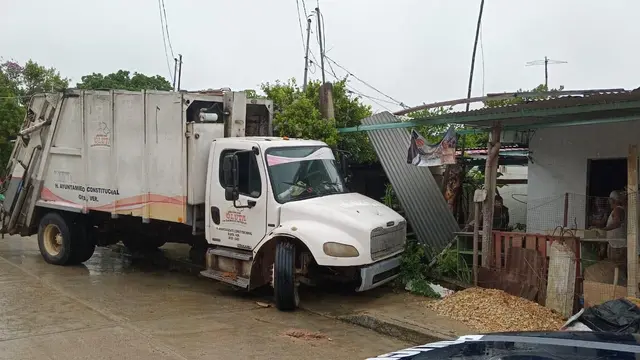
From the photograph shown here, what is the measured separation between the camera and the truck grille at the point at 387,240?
738 centimetres

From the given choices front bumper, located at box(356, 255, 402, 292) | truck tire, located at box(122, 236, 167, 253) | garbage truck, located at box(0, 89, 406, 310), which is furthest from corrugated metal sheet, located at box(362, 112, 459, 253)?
truck tire, located at box(122, 236, 167, 253)

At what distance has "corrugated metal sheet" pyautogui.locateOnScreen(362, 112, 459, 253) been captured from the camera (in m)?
9.45

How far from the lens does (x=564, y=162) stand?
29.9 ft

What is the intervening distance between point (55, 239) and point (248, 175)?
4.77 m

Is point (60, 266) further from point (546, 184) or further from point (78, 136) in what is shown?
point (546, 184)

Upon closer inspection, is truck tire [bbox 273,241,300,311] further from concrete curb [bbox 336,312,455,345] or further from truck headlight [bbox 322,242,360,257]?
concrete curb [bbox 336,312,455,345]

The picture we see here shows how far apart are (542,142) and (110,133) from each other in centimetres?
701

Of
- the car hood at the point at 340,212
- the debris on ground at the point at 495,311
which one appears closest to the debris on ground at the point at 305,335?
the car hood at the point at 340,212

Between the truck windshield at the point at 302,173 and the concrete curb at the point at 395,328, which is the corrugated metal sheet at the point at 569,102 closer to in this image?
the truck windshield at the point at 302,173

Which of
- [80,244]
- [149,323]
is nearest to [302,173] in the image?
[149,323]

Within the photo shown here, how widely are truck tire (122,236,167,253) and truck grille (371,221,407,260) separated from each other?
4.86 m

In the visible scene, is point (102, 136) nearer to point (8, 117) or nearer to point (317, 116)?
point (317, 116)

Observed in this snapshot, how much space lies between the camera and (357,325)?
7.19 m

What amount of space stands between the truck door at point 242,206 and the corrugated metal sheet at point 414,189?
273cm
